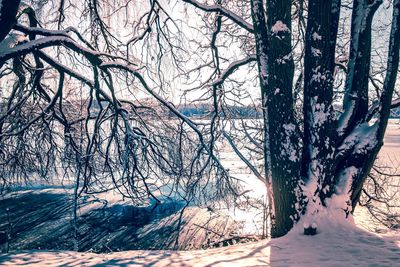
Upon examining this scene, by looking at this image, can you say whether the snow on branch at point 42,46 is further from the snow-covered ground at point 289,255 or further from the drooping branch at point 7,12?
the snow-covered ground at point 289,255

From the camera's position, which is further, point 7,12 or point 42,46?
point 42,46

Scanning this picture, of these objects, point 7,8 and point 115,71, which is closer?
point 7,8

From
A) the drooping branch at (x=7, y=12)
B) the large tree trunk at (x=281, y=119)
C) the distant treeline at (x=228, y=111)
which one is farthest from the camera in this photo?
the distant treeline at (x=228, y=111)

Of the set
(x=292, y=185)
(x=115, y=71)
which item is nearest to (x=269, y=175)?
(x=292, y=185)

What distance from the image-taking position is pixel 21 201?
15719 mm

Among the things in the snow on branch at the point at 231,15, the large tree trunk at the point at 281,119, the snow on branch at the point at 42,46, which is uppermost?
the snow on branch at the point at 231,15

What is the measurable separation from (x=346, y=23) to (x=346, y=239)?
5174 millimetres

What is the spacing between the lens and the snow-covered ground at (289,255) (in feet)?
11.0

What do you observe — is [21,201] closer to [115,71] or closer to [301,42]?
[115,71]

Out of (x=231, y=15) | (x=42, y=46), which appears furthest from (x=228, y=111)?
(x=42, y=46)

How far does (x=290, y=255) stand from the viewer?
3.50 m

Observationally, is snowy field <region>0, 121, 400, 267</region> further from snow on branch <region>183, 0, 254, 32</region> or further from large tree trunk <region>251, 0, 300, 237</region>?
snow on branch <region>183, 0, 254, 32</region>

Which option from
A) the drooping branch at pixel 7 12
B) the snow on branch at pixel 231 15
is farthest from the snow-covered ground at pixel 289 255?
the snow on branch at pixel 231 15

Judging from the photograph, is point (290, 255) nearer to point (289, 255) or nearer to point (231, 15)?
point (289, 255)
